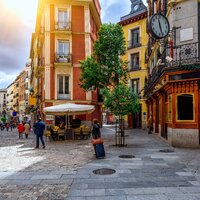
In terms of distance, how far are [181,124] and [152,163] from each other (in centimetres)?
499

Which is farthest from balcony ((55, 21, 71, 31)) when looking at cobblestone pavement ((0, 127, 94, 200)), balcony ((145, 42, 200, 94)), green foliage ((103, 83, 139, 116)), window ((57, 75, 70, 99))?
cobblestone pavement ((0, 127, 94, 200))

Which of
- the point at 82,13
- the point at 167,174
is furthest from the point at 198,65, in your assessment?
the point at 82,13

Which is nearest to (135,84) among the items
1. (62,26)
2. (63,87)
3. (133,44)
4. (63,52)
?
(133,44)

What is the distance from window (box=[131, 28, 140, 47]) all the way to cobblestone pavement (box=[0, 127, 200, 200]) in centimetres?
2398

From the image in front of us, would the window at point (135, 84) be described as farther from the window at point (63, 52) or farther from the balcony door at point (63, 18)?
the balcony door at point (63, 18)

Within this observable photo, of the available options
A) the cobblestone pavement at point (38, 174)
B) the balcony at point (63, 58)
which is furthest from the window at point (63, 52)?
the cobblestone pavement at point (38, 174)

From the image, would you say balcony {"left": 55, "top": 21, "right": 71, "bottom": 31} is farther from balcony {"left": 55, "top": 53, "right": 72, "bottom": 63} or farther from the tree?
the tree

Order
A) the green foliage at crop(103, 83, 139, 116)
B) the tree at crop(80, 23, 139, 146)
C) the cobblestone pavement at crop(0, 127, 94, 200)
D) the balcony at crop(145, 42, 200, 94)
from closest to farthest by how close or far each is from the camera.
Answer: the cobblestone pavement at crop(0, 127, 94, 200)
the balcony at crop(145, 42, 200, 94)
the green foliage at crop(103, 83, 139, 116)
the tree at crop(80, 23, 139, 146)

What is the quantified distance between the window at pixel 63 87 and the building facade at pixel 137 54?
31.9 feet

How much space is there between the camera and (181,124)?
14.1 m

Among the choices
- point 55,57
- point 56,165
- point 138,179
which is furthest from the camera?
point 55,57

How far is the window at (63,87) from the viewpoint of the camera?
2550cm

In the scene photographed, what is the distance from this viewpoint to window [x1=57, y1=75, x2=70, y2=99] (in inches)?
1004

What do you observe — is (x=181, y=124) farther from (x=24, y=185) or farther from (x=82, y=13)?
(x=82, y=13)
